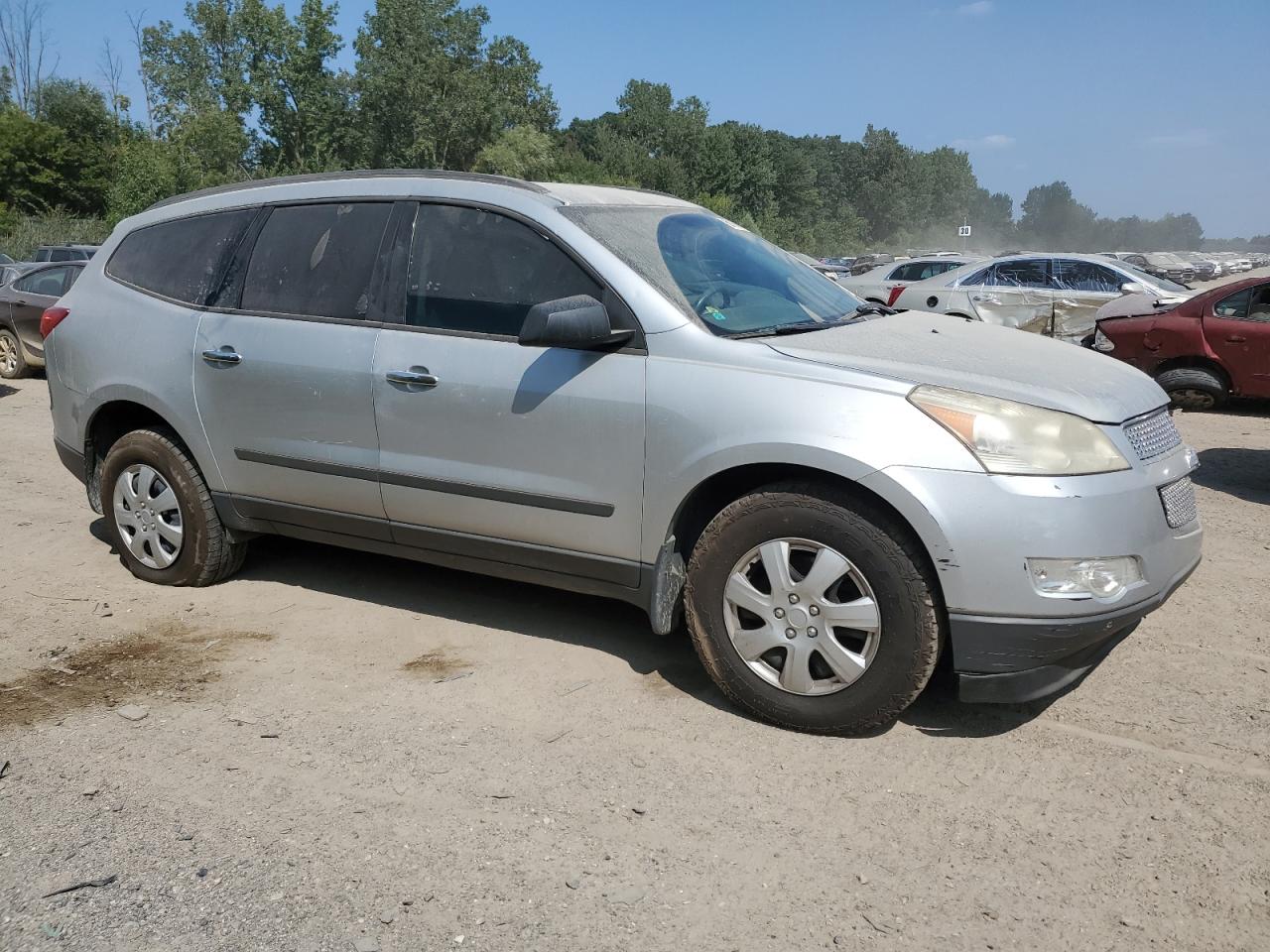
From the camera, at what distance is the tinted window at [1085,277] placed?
46.4ft

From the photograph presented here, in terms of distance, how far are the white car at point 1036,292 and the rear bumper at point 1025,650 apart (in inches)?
421

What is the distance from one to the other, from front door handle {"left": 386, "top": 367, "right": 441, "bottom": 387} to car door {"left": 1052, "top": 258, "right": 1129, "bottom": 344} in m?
11.4

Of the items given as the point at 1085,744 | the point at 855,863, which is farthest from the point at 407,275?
the point at 1085,744

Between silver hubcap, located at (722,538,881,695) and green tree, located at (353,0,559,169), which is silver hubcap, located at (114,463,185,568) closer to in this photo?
silver hubcap, located at (722,538,881,695)

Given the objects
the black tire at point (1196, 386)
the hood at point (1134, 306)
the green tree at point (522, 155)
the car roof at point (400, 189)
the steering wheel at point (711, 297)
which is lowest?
the black tire at point (1196, 386)

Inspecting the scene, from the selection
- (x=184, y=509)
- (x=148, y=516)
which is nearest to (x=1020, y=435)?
(x=184, y=509)

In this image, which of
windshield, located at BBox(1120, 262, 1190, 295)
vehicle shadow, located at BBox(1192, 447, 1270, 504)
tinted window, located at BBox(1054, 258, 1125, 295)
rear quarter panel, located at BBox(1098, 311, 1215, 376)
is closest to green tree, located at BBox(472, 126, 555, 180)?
windshield, located at BBox(1120, 262, 1190, 295)

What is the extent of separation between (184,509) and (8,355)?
11.7m

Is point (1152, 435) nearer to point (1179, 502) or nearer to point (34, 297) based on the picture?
point (1179, 502)

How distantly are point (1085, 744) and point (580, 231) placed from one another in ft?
8.30

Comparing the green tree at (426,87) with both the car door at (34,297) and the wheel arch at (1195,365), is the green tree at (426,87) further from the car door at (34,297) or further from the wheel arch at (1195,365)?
the wheel arch at (1195,365)

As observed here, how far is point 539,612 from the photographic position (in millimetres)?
4871

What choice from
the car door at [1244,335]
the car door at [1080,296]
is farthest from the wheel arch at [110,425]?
the car door at [1080,296]

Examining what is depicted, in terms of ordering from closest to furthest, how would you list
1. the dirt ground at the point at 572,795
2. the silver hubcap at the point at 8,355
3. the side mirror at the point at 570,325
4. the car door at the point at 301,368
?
the dirt ground at the point at 572,795
the side mirror at the point at 570,325
the car door at the point at 301,368
the silver hubcap at the point at 8,355
